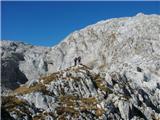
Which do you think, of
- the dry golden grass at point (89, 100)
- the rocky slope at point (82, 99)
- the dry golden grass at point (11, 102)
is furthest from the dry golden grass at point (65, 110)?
the dry golden grass at point (11, 102)

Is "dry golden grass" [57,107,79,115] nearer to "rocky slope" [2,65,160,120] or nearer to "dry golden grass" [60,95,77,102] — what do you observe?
"rocky slope" [2,65,160,120]

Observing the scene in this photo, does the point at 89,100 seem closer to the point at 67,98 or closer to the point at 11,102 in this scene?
the point at 67,98

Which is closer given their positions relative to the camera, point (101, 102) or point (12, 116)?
point (12, 116)

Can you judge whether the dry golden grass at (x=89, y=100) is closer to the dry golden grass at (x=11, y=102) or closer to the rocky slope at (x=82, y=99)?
the rocky slope at (x=82, y=99)

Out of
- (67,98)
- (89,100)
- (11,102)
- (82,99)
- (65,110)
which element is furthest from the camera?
(82,99)

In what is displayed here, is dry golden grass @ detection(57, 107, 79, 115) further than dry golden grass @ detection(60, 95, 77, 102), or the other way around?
dry golden grass @ detection(60, 95, 77, 102)

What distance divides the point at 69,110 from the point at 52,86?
73.5ft

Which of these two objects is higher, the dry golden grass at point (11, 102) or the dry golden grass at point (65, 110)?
the dry golden grass at point (11, 102)

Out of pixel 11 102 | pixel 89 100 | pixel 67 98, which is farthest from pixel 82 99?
pixel 11 102

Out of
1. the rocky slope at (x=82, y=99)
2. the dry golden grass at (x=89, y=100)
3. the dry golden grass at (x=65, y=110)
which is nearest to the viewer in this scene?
the rocky slope at (x=82, y=99)

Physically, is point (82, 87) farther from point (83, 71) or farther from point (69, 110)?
point (69, 110)

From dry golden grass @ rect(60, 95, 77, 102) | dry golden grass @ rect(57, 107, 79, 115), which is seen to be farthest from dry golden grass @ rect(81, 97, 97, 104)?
dry golden grass @ rect(57, 107, 79, 115)

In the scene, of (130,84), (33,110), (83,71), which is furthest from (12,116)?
(130,84)

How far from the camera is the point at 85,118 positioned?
461 ft
